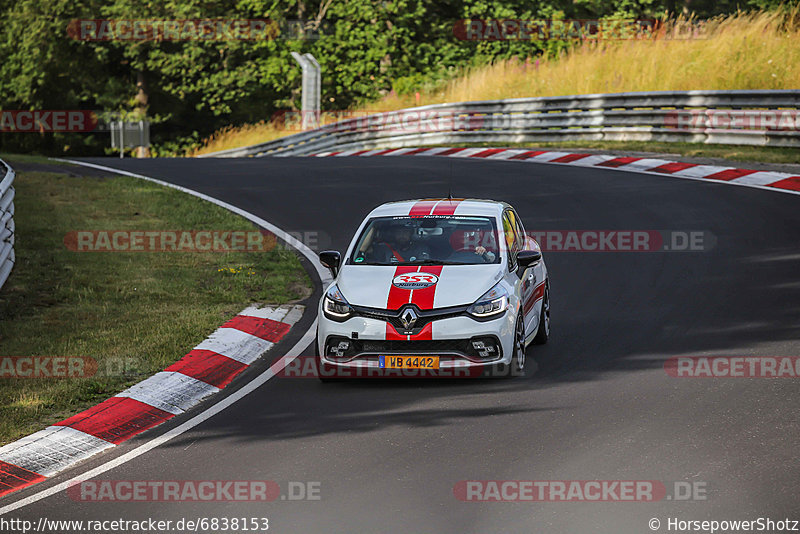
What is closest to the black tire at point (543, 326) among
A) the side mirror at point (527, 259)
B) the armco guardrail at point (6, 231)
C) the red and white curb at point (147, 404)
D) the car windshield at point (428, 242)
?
the side mirror at point (527, 259)

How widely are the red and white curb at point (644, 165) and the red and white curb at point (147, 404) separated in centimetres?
1009

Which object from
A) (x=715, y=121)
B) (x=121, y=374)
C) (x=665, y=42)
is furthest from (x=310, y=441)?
(x=665, y=42)

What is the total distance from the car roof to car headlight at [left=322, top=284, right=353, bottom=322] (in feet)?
4.08

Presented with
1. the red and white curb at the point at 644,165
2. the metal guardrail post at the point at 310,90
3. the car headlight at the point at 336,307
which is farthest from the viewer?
the metal guardrail post at the point at 310,90

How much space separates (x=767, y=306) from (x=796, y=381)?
2.48 m

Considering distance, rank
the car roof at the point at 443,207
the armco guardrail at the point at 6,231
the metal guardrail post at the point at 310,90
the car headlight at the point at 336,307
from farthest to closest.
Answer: the metal guardrail post at the point at 310,90 → the armco guardrail at the point at 6,231 → the car roof at the point at 443,207 → the car headlight at the point at 336,307

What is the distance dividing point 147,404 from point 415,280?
8.14ft

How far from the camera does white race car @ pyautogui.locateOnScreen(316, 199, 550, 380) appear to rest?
8852 millimetres

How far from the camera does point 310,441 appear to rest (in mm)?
7629

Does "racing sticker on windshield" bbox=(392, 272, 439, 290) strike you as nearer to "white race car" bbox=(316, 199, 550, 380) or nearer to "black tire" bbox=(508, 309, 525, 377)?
"white race car" bbox=(316, 199, 550, 380)

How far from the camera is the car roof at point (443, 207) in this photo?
10258 millimetres

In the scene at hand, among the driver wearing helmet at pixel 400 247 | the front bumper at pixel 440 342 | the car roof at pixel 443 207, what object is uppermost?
the car roof at pixel 443 207

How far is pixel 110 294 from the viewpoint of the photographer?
12383 millimetres

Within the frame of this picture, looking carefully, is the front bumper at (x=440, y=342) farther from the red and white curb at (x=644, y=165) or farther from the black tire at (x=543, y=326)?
the red and white curb at (x=644, y=165)
